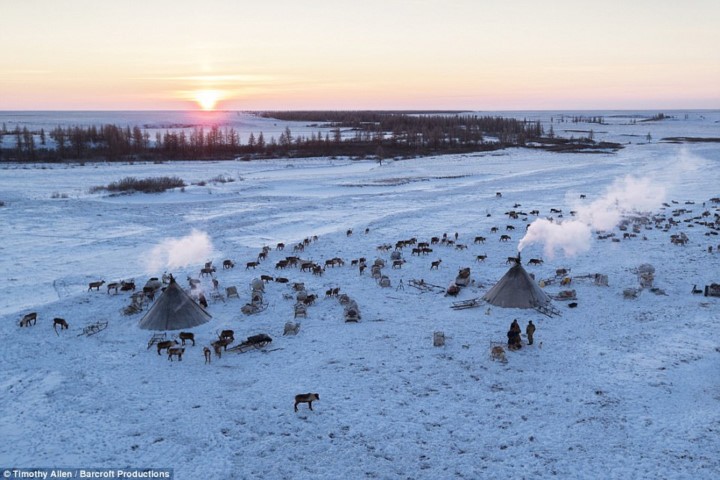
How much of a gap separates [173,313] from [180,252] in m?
13.7

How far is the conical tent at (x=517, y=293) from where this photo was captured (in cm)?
2323

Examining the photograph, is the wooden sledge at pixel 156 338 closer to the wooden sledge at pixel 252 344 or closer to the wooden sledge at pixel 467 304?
the wooden sledge at pixel 252 344

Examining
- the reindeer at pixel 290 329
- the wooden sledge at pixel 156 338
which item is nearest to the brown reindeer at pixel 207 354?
the wooden sledge at pixel 156 338

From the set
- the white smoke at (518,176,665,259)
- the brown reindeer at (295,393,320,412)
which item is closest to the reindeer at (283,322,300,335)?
the brown reindeer at (295,393,320,412)

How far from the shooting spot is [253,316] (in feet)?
75.6

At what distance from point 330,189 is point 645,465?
54.9 m

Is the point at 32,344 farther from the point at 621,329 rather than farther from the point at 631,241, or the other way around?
the point at 631,241

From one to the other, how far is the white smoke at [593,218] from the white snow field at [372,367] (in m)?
0.43

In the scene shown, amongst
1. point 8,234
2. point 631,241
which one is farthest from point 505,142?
point 8,234

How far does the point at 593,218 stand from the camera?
4309 centimetres

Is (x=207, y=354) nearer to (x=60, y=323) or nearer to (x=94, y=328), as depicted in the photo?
(x=94, y=328)

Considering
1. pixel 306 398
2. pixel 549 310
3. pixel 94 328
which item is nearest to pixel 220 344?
pixel 306 398

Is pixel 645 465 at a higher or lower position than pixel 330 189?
lower

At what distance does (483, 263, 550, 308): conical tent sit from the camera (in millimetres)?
23234
